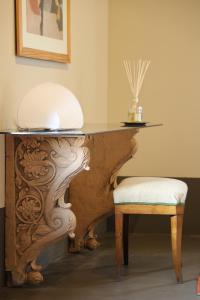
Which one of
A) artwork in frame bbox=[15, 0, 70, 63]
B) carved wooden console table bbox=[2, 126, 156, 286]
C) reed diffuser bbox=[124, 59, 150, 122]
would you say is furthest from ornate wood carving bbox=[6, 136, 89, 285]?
reed diffuser bbox=[124, 59, 150, 122]

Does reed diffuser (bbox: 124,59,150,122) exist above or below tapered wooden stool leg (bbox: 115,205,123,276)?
above

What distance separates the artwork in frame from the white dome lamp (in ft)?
0.97

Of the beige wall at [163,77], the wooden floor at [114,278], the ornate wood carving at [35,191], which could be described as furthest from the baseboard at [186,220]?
the ornate wood carving at [35,191]

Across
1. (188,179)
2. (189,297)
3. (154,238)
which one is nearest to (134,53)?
(188,179)

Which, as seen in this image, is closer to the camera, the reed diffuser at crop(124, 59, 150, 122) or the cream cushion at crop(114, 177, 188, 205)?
the cream cushion at crop(114, 177, 188, 205)

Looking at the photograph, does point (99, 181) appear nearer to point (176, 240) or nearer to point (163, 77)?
point (176, 240)

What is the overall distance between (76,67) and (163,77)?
87cm

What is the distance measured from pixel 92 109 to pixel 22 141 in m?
1.30

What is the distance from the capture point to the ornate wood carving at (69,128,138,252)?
393 cm

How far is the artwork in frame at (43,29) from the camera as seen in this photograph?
3.22 m

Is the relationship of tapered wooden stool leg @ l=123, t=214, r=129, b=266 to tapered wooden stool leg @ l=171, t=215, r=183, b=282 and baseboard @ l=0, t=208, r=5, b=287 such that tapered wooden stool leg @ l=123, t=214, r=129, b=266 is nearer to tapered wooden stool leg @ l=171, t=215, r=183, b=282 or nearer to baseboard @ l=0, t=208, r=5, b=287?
tapered wooden stool leg @ l=171, t=215, r=183, b=282

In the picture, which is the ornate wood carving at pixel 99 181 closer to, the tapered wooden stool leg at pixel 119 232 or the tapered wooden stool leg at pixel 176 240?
the tapered wooden stool leg at pixel 119 232

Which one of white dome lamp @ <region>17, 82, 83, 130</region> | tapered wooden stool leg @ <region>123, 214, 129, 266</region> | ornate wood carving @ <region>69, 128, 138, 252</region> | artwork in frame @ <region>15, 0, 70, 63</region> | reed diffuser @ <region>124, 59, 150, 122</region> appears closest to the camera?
white dome lamp @ <region>17, 82, 83, 130</region>

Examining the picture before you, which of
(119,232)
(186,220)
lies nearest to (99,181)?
(119,232)
